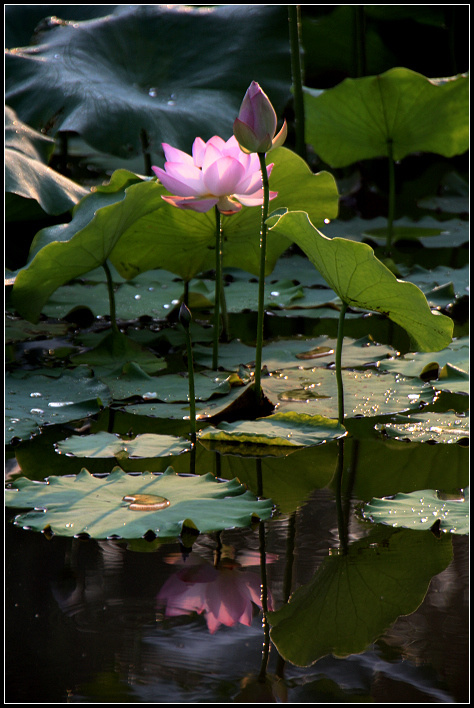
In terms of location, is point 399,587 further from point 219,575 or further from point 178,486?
point 178,486

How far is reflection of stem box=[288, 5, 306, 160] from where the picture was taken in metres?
2.27

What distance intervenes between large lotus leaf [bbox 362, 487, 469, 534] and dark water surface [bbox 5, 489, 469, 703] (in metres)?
0.03

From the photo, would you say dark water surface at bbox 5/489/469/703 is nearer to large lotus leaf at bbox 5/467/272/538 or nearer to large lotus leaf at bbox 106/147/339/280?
large lotus leaf at bbox 5/467/272/538

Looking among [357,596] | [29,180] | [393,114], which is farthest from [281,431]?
[393,114]

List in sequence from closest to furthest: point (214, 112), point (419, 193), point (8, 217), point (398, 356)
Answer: point (398, 356) → point (8, 217) → point (214, 112) → point (419, 193)

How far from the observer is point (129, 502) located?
92cm

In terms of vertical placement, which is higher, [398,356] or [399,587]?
[398,356]

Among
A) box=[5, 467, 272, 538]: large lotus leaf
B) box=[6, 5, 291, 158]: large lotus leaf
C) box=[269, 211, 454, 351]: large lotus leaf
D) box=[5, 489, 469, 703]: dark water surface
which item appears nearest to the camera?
box=[5, 489, 469, 703]: dark water surface

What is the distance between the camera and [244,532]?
34.7 inches

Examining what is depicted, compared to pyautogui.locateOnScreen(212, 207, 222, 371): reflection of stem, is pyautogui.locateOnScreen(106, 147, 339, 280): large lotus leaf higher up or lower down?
higher up

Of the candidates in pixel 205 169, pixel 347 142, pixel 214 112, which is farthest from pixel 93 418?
pixel 347 142

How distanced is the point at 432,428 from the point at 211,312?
97 cm

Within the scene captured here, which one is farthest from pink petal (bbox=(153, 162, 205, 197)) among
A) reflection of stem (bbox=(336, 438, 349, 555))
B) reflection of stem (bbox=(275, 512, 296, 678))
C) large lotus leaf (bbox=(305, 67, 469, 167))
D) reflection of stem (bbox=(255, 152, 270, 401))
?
large lotus leaf (bbox=(305, 67, 469, 167))

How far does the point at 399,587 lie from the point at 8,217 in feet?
4.94
